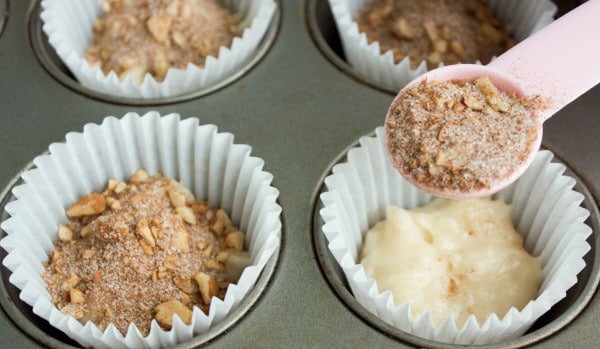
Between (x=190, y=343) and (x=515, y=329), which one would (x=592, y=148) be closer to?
(x=515, y=329)

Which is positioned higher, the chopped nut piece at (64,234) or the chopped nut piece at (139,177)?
the chopped nut piece at (139,177)

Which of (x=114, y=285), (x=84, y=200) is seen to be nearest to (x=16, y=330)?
(x=114, y=285)

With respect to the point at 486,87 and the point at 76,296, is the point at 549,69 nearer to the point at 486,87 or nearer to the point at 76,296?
the point at 486,87

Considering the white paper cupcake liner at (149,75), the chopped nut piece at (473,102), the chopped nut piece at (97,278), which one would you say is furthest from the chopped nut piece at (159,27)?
the chopped nut piece at (473,102)

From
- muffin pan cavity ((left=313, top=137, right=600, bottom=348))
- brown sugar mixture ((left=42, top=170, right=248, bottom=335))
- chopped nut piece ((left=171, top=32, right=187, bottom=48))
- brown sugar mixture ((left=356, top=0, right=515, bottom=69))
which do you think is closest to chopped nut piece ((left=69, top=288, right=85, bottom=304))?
brown sugar mixture ((left=42, top=170, right=248, bottom=335))

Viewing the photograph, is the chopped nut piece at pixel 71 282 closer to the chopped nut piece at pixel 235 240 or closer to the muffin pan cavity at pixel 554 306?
the chopped nut piece at pixel 235 240

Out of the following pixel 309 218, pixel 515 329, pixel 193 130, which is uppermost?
pixel 193 130
